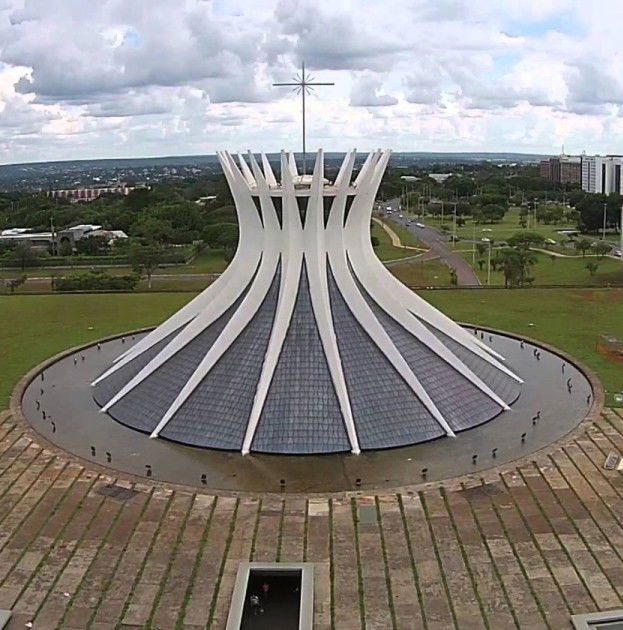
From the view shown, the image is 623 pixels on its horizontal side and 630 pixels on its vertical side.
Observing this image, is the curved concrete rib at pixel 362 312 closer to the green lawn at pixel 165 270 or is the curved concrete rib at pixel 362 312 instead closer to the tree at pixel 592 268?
the tree at pixel 592 268

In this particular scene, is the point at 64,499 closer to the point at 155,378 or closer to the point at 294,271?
the point at 155,378

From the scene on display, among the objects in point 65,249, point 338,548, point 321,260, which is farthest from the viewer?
point 65,249

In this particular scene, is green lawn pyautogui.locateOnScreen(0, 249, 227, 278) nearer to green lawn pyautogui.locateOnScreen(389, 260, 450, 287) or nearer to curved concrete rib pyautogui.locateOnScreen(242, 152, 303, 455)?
green lawn pyautogui.locateOnScreen(389, 260, 450, 287)

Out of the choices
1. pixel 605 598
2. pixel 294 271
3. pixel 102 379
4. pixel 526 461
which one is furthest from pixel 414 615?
pixel 102 379

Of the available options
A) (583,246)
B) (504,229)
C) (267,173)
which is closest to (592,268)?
(583,246)

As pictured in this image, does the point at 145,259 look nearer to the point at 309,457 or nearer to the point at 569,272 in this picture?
the point at 569,272

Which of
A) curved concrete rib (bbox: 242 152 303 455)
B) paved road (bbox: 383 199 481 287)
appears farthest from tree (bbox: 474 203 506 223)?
curved concrete rib (bbox: 242 152 303 455)

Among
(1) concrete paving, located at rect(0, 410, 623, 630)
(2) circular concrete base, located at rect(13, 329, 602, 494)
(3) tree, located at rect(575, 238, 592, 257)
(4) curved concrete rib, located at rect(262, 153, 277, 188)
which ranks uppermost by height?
(4) curved concrete rib, located at rect(262, 153, 277, 188)

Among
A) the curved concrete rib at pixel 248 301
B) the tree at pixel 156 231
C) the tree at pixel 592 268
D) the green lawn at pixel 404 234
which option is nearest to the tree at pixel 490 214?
the green lawn at pixel 404 234
